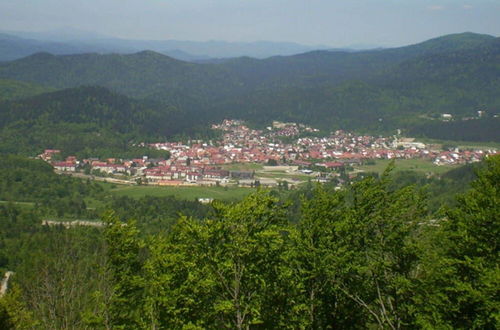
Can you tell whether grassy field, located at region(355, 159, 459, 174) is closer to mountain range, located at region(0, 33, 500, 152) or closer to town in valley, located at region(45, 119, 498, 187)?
town in valley, located at region(45, 119, 498, 187)

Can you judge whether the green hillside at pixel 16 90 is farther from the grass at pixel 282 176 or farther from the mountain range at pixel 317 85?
the grass at pixel 282 176

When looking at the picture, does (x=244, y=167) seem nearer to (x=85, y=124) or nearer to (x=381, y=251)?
(x=85, y=124)

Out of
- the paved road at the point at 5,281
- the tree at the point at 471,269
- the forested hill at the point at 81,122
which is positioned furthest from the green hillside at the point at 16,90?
the tree at the point at 471,269

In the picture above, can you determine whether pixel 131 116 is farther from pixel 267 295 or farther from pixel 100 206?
pixel 267 295

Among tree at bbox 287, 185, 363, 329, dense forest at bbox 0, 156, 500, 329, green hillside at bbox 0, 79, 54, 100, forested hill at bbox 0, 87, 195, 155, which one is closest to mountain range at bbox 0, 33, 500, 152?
green hillside at bbox 0, 79, 54, 100

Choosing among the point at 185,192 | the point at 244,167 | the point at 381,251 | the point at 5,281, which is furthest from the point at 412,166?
the point at 381,251

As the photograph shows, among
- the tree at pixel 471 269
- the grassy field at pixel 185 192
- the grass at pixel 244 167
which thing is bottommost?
the grass at pixel 244 167

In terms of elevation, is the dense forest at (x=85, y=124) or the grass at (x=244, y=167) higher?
the dense forest at (x=85, y=124)
